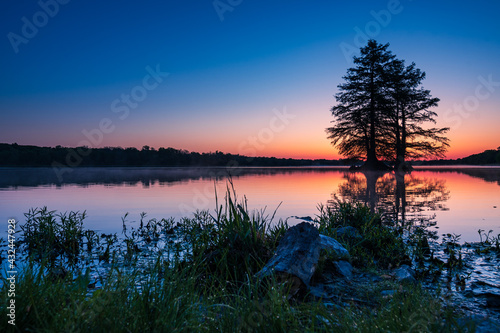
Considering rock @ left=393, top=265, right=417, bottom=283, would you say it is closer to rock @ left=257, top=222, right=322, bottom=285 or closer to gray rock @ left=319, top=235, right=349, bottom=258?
gray rock @ left=319, top=235, right=349, bottom=258

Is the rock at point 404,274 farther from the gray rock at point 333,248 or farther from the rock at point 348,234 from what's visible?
the rock at point 348,234

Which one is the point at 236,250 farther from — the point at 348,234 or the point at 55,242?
the point at 55,242

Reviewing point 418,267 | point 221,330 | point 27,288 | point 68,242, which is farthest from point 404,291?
point 68,242

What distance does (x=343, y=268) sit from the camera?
4328 millimetres

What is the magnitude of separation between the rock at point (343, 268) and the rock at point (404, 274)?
622mm

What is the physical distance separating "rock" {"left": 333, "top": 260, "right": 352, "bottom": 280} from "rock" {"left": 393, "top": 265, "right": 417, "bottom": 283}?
0.62m

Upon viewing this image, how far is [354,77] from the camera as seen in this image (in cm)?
3566

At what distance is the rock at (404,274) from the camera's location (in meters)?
3.94

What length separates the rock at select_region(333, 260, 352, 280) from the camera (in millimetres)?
4195

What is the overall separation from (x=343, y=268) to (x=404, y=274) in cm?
83

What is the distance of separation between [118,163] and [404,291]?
9277 centimetres

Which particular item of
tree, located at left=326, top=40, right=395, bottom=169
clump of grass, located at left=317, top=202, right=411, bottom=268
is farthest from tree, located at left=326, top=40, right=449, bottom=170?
clump of grass, located at left=317, top=202, right=411, bottom=268

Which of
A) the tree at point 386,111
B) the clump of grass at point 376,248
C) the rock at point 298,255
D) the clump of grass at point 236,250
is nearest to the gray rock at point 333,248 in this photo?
the clump of grass at point 376,248

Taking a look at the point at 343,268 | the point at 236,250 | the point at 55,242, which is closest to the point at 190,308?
the point at 236,250
